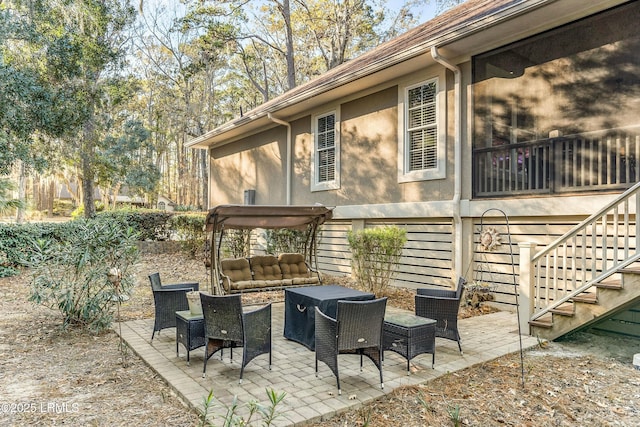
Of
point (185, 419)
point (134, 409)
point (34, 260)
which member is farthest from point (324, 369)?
point (34, 260)

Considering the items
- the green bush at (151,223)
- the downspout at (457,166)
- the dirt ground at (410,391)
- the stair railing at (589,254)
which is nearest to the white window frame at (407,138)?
the downspout at (457,166)

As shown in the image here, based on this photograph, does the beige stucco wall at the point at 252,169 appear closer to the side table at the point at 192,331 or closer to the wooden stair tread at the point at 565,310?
the side table at the point at 192,331

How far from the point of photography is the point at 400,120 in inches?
355

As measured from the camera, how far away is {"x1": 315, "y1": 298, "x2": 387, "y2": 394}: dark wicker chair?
385 cm

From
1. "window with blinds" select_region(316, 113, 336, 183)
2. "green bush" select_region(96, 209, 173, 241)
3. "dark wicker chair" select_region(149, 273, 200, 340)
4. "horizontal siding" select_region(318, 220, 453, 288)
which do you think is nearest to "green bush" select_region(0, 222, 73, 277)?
"green bush" select_region(96, 209, 173, 241)

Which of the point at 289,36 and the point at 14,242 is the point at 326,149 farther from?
the point at 289,36

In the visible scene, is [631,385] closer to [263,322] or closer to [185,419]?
[263,322]

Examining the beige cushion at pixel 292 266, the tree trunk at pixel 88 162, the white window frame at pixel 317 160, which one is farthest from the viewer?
the tree trunk at pixel 88 162

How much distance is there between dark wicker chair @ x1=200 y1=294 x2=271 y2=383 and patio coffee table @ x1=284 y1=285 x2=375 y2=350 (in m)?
0.81

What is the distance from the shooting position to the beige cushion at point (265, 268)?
7.97 meters

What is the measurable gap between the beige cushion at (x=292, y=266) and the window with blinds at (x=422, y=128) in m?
3.07

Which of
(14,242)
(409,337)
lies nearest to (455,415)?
(409,337)

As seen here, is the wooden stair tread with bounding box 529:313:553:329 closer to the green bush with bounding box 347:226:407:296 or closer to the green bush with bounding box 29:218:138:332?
the green bush with bounding box 347:226:407:296

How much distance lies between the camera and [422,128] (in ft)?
28.2
